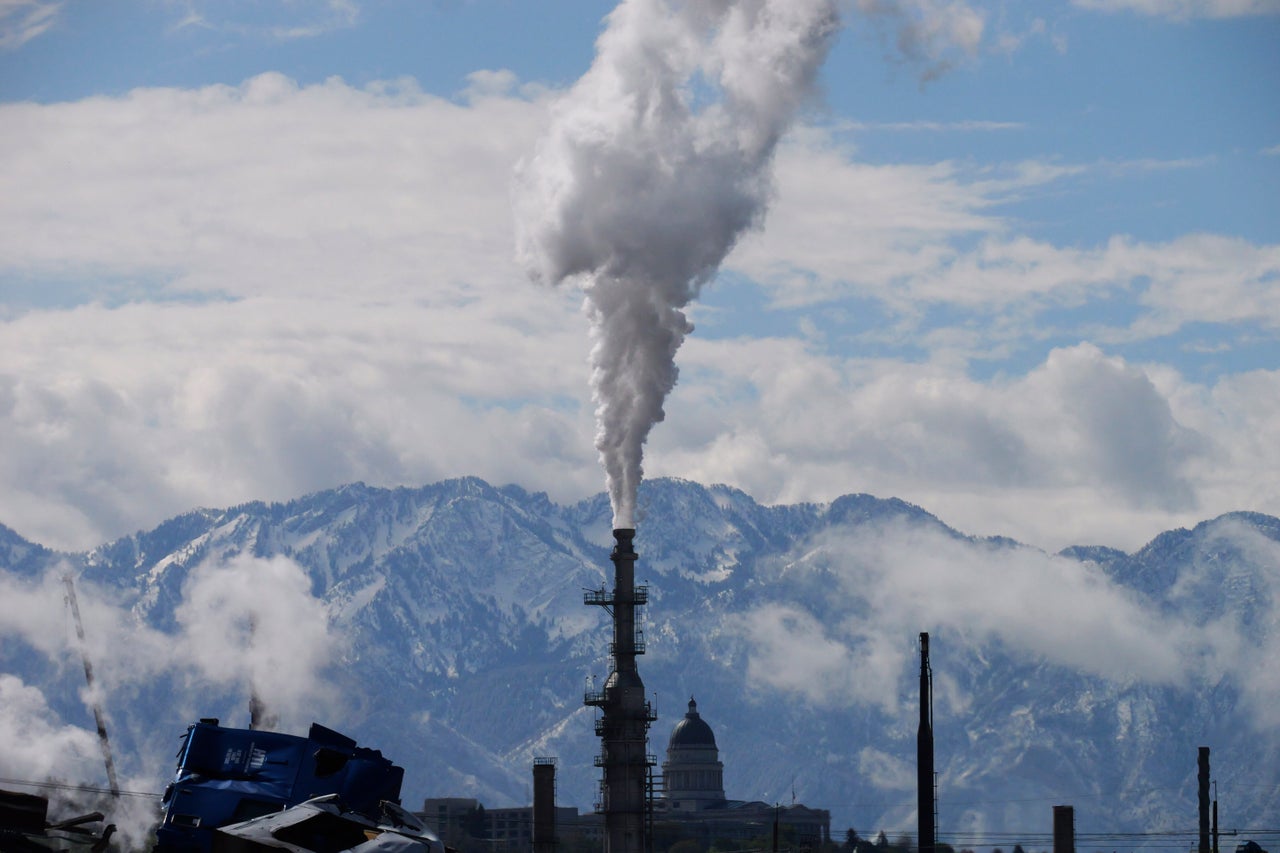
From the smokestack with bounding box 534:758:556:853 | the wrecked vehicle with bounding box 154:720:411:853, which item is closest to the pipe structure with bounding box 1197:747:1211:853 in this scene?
the smokestack with bounding box 534:758:556:853

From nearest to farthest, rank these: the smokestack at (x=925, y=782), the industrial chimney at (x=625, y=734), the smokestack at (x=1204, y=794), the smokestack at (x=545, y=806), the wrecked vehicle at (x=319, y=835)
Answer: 1. the wrecked vehicle at (x=319, y=835)
2. the industrial chimney at (x=625, y=734)
3. the smokestack at (x=925, y=782)
4. the smokestack at (x=545, y=806)
5. the smokestack at (x=1204, y=794)

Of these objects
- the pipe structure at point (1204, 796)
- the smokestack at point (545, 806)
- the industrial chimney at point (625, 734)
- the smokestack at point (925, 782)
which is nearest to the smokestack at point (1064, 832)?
the smokestack at point (925, 782)

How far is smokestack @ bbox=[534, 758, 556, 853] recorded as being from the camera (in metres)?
99.2

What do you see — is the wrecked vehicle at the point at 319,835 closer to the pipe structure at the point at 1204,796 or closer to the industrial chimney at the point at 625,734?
the industrial chimney at the point at 625,734

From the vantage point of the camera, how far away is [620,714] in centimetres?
9056

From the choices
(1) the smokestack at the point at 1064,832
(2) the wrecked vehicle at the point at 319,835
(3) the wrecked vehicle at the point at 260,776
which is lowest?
(1) the smokestack at the point at 1064,832

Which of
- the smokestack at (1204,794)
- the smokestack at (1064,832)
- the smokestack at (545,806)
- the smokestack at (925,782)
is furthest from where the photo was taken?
the smokestack at (1204,794)

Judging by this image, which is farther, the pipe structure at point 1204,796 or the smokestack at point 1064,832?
the pipe structure at point 1204,796

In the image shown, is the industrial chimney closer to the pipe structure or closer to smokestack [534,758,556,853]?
smokestack [534,758,556,853]

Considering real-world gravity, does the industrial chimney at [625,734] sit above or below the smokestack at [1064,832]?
above

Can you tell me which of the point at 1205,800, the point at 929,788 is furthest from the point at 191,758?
the point at 1205,800

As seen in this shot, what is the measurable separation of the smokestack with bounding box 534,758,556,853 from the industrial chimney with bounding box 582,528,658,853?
8754 mm

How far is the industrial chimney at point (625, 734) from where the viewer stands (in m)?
89.9

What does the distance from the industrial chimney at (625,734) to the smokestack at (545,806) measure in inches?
345
